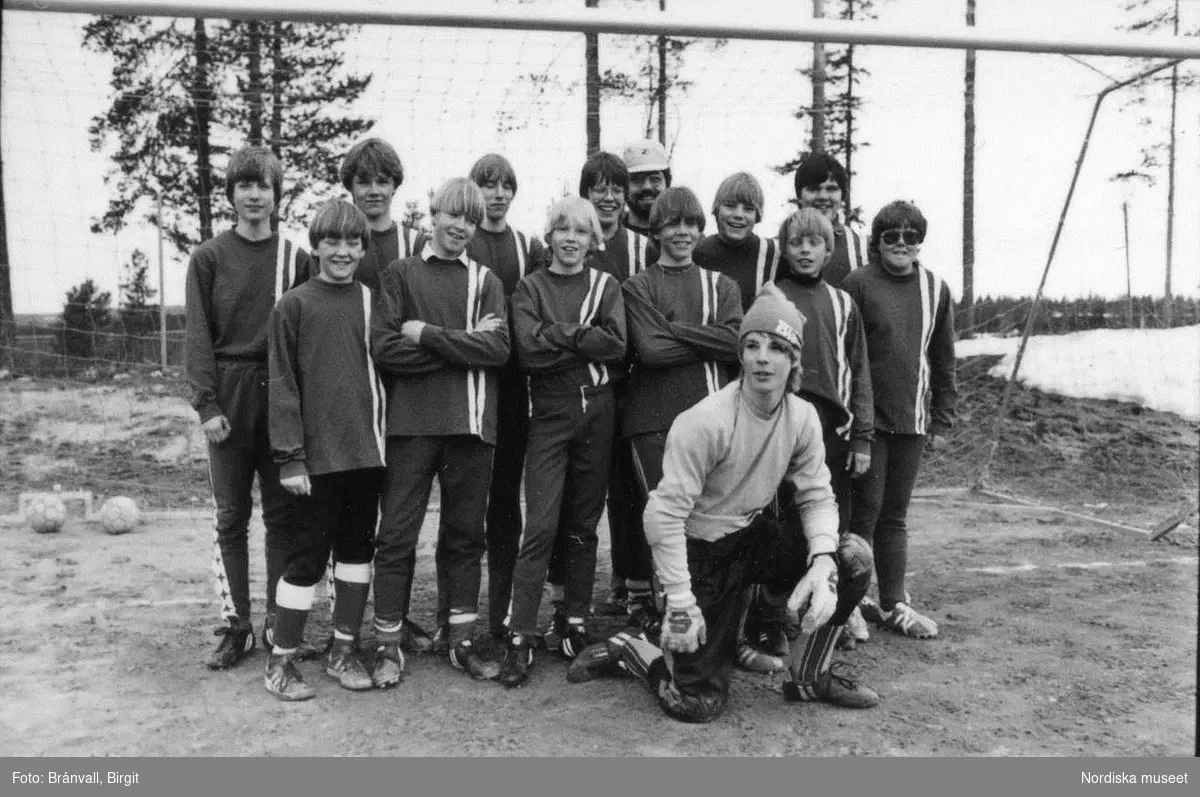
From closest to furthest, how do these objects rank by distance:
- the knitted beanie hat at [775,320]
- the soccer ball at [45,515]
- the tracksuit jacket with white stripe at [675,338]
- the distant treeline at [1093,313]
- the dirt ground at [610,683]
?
the dirt ground at [610,683] → the knitted beanie hat at [775,320] → the tracksuit jacket with white stripe at [675,338] → the soccer ball at [45,515] → the distant treeline at [1093,313]

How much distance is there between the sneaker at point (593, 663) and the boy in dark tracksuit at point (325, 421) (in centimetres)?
72

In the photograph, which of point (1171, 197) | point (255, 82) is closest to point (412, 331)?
point (255, 82)

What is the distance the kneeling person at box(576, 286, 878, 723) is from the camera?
3316 millimetres

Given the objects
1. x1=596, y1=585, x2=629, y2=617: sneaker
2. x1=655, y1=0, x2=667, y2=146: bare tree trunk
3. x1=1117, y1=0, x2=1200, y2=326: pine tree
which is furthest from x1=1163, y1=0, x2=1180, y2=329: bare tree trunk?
x1=596, y1=585, x2=629, y2=617: sneaker

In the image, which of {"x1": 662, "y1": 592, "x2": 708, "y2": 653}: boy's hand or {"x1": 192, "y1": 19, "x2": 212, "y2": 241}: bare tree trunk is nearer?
{"x1": 662, "y1": 592, "x2": 708, "y2": 653}: boy's hand

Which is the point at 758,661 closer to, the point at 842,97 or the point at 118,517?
the point at 118,517

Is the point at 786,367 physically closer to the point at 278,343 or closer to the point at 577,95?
the point at 278,343

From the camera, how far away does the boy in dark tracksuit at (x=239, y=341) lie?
375 centimetres

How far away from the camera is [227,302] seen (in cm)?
377

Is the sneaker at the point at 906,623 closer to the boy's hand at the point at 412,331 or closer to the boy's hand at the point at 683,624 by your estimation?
the boy's hand at the point at 683,624

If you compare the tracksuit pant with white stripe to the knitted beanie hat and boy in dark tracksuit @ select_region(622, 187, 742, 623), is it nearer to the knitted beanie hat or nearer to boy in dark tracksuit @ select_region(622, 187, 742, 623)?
boy in dark tracksuit @ select_region(622, 187, 742, 623)

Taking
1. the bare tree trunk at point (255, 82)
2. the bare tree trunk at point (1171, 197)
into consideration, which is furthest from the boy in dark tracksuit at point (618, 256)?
the bare tree trunk at point (1171, 197)

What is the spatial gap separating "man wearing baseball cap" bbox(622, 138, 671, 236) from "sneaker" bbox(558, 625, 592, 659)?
1725 millimetres
